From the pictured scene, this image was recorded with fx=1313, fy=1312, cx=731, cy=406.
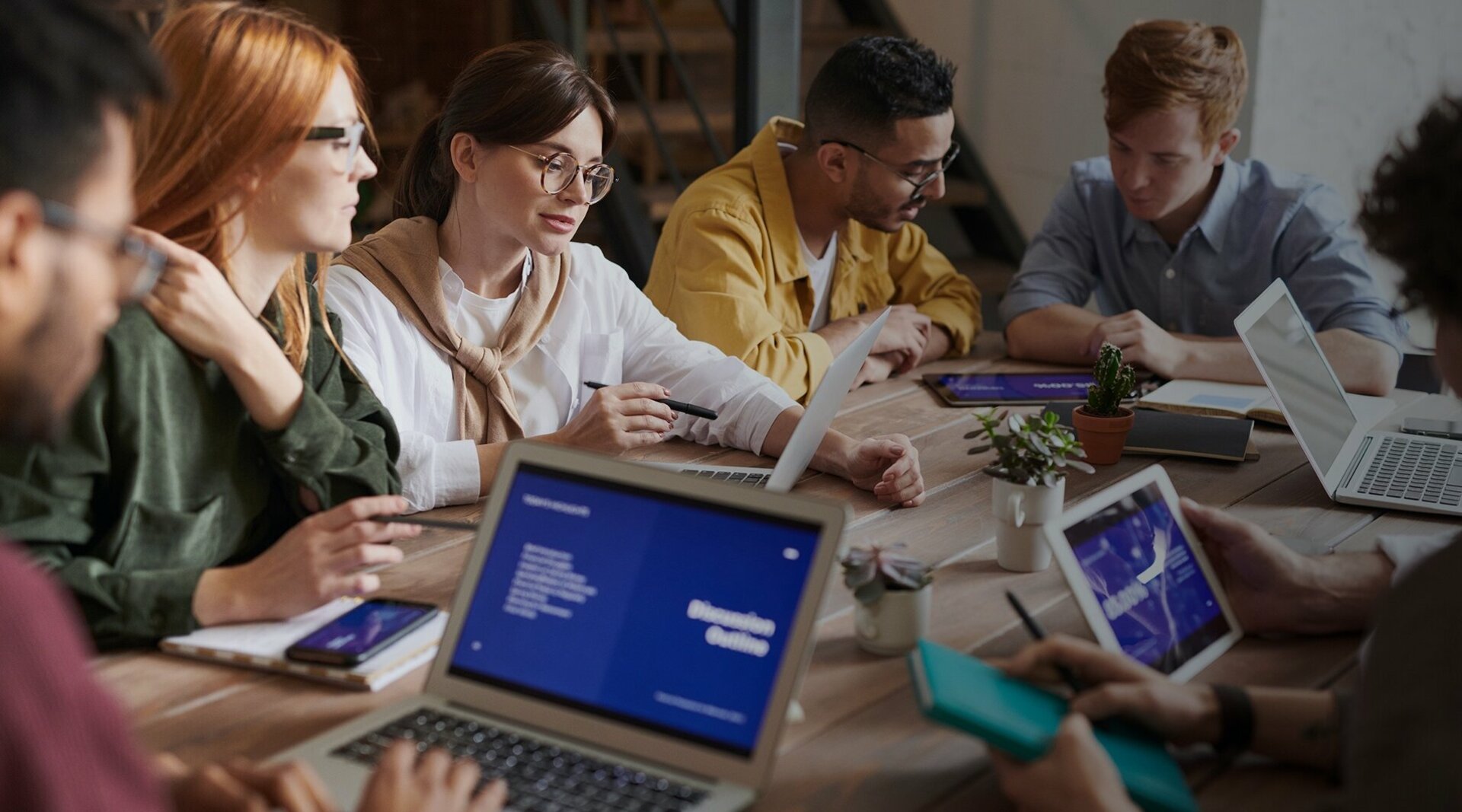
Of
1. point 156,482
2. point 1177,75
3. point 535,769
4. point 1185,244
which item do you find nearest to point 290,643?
point 156,482

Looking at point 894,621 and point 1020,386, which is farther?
point 1020,386

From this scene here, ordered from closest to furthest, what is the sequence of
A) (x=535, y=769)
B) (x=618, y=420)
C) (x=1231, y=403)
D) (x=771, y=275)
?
(x=535, y=769), (x=618, y=420), (x=1231, y=403), (x=771, y=275)

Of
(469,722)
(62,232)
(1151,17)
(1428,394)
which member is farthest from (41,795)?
(1151,17)

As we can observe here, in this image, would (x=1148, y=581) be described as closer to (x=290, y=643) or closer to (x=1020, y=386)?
(x=290, y=643)

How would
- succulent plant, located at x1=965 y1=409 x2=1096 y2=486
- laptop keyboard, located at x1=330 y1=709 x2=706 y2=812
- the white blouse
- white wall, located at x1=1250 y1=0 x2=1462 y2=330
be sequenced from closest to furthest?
laptop keyboard, located at x1=330 y1=709 x2=706 y2=812 → succulent plant, located at x1=965 y1=409 x2=1096 y2=486 → the white blouse → white wall, located at x1=1250 y1=0 x2=1462 y2=330

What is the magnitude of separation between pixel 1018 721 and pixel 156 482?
917 mm

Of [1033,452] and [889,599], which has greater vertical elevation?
[1033,452]

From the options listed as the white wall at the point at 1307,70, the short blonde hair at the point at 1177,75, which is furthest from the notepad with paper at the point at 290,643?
the white wall at the point at 1307,70

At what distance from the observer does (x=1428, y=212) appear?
1124 millimetres

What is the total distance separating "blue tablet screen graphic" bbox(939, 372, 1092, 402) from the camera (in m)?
2.42

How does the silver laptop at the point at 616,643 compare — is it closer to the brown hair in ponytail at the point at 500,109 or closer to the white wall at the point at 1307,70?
the brown hair in ponytail at the point at 500,109

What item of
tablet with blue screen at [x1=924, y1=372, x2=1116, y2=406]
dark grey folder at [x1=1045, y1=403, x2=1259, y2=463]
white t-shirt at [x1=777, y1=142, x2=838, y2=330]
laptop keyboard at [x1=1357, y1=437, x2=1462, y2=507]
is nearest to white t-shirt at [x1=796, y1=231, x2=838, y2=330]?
white t-shirt at [x1=777, y1=142, x2=838, y2=330]

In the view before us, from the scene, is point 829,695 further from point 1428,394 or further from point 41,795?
point 1428,394

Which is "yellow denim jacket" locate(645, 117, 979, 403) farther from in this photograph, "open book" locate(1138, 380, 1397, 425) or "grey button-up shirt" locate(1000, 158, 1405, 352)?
"open book" locate(1138, 380, 1397, 425)
